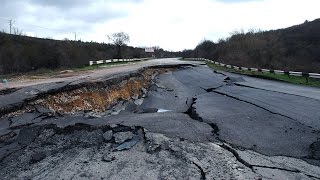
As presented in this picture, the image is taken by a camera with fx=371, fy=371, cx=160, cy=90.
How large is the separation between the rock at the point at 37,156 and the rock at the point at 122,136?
154 cm

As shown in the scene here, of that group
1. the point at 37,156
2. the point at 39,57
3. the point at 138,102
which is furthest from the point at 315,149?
the point at 39,57

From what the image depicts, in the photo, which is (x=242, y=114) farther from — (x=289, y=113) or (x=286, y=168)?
(x=286, y=168)

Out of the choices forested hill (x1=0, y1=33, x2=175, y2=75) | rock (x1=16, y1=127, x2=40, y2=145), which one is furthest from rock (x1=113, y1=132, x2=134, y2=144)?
forested hill (x1=0, y1=33, x2=175, y2=75)

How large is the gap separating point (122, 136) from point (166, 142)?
1129 mm

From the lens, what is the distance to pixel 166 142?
7738 millimetres

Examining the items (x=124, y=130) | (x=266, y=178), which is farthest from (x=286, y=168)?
(x=124, y=130)

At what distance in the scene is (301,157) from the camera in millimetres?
6914

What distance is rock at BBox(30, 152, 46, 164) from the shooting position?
7.28m

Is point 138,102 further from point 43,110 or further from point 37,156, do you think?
point 37,156

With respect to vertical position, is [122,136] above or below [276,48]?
below

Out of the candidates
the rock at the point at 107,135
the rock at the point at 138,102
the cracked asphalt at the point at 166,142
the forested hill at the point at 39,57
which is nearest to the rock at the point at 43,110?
the cracked asphalt at the point at 166,142

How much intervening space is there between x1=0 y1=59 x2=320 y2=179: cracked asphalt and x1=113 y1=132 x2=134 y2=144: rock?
0.02m

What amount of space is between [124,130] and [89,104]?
541cm

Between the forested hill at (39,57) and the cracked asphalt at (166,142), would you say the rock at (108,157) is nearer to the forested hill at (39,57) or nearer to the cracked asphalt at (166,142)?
the cracked asphalt at (166,142)
